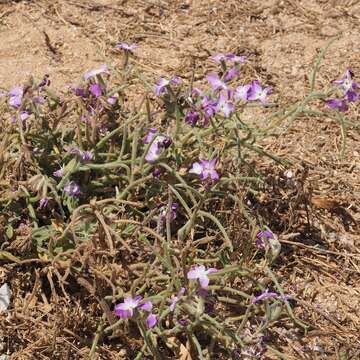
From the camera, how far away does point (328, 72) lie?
2.91 m

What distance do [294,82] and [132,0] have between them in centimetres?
84

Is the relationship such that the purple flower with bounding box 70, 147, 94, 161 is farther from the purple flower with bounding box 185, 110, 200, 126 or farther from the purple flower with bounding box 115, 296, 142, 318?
the purple flower with bounding box 115, 296, 142, 318

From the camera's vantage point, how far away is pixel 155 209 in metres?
1.84

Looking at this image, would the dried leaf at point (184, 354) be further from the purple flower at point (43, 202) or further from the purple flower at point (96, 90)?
the purple flower at point (96, 90)

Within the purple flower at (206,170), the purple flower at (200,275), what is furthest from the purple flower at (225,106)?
the purple flower at (200,275)

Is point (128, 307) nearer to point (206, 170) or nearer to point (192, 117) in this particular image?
point (206, 170)

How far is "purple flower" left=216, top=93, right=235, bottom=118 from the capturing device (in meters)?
1.96

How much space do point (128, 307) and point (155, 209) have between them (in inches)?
10.3

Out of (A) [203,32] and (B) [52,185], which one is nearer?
(B) [52,185]

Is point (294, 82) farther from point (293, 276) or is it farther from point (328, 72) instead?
point (293, 276)

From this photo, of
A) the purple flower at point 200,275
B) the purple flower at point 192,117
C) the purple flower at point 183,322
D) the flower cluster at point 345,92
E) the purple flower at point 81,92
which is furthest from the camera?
the purple flower at point 81,92

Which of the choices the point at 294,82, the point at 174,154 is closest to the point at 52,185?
the point at 174,154

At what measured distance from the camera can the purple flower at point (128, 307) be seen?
173 cm

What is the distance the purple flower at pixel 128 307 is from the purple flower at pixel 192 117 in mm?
569
